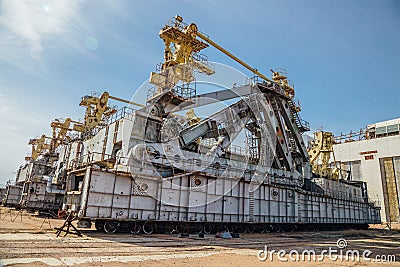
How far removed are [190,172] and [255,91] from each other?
8.99 meters

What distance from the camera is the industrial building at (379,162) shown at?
38312 mm

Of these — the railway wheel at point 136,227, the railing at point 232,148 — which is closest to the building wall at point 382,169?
the railing at point 232,148

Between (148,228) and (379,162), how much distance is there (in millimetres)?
38382

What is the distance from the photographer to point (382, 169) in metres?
39.7

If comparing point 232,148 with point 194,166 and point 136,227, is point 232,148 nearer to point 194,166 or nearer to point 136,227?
point 194,166

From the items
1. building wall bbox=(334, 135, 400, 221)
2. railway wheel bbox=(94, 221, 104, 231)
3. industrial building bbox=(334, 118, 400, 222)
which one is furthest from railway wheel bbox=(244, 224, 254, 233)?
building wall bbox=(334, 135, 400, 221)

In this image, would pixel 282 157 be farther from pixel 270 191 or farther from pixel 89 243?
pixel 89 243

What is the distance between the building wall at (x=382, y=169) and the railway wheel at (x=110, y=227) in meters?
39.1

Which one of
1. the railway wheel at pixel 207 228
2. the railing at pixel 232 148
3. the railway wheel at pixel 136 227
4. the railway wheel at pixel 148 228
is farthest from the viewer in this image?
the railing at pixel 232 148

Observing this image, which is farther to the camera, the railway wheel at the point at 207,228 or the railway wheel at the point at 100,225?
the railway wheel at the point at 207,228

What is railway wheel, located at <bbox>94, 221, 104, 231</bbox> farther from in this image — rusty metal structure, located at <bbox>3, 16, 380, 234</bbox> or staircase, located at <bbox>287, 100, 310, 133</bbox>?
staircase, located at <bbox>287, 100, 310, 133</bbox>

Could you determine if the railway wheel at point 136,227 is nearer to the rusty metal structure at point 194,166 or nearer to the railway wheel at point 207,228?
the rusty metal structure at point 194,166

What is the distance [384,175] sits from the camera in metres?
39.4

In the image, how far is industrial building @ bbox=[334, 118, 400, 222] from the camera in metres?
38.3
